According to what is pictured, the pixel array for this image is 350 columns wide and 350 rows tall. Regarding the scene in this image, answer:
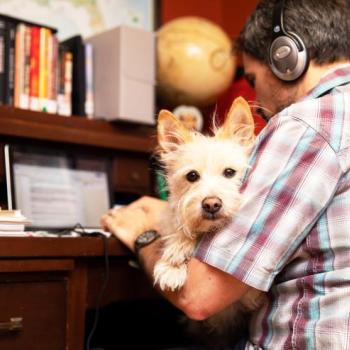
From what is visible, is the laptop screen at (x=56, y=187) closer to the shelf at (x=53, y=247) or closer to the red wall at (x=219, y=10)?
the shelf at (x=53, y=247)

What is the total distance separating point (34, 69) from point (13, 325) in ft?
2.98

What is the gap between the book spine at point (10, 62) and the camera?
1.62 meters

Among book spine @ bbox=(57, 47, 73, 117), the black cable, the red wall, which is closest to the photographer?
the black cable

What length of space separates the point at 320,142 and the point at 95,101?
1.08 m

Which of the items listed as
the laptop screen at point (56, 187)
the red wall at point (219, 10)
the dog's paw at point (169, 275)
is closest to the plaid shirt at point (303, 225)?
the dog's paw at point (169, 275)

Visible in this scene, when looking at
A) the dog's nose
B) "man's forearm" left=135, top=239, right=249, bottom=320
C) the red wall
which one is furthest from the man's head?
the red wall

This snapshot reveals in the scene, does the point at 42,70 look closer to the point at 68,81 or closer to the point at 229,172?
the point at 68,81

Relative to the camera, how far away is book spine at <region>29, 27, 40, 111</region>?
168 cm

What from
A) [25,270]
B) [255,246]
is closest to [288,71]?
[255,246]

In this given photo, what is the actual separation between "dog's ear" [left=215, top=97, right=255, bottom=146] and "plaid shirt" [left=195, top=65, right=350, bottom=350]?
8.5 inches

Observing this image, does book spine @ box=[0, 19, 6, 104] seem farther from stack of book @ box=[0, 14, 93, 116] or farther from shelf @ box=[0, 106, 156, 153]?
shelf @ box=[0, 106, 156, 153]

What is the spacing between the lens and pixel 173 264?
3.82 feet

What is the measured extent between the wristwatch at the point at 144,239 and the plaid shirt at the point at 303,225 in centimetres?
34

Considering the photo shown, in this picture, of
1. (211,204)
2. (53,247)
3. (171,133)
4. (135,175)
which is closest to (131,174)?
(135,175)
